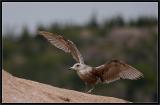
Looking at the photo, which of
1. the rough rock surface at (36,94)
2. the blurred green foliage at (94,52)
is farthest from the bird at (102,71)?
the blurred green foliage at (94,52)

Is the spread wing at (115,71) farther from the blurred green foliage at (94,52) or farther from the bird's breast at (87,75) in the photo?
the blurred green foliage at (94,52)

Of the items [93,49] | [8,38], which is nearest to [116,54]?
[93,49]

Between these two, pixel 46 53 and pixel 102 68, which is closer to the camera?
pixel 102 68

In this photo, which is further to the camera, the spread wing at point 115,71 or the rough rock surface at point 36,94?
the spread wing at point 115,71

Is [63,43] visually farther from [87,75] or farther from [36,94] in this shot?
[36,94]

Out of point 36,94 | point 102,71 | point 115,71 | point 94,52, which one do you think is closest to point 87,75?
point 102,71

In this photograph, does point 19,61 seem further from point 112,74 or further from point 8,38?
point 112,74

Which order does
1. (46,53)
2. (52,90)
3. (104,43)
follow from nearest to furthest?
(52,90) < (46,53) < (104,43)
